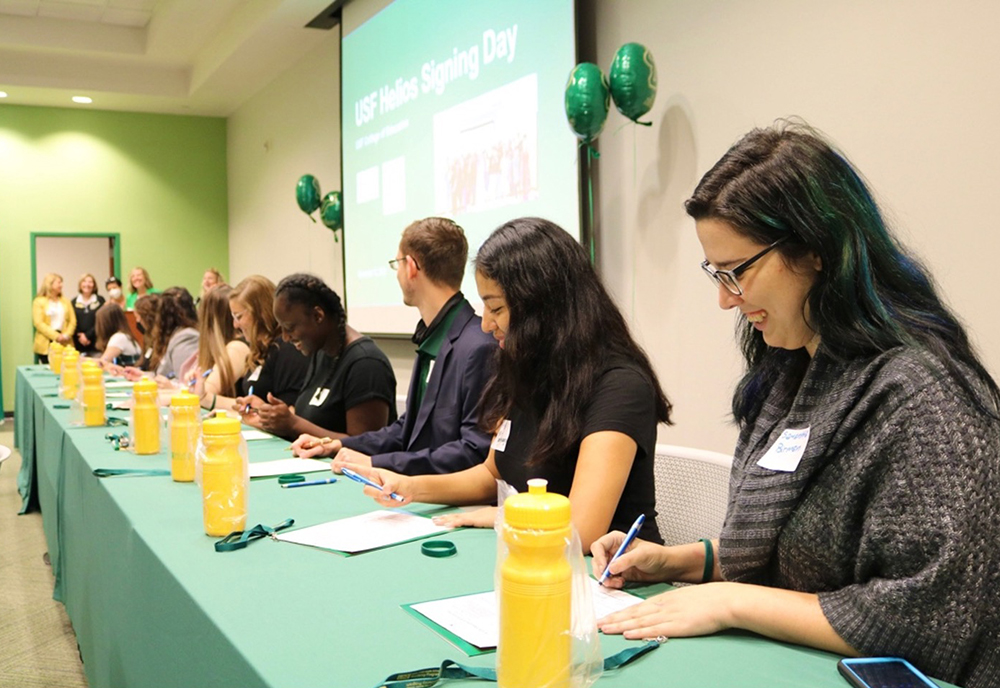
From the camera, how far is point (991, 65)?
2.18 meters

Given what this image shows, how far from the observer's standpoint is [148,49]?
7910 mm

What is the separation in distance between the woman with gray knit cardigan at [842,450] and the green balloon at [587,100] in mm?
2041

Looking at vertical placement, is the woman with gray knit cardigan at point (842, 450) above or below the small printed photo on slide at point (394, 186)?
below

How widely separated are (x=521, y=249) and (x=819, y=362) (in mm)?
671

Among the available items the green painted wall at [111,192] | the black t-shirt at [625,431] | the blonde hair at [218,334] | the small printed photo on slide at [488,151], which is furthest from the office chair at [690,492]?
the green painted wall at [111,192]

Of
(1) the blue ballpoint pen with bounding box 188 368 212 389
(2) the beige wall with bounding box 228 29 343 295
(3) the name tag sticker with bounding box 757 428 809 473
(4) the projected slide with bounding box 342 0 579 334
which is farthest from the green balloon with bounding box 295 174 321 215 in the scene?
(3) the name tag sticker with bounding box 757 428 809 473

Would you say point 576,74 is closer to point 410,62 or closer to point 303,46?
point 410,62

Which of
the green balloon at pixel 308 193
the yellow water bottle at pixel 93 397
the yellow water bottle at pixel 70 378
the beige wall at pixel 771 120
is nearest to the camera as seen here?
the beige wall at pixel 771 120

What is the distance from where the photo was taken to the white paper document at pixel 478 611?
1001 millimetres

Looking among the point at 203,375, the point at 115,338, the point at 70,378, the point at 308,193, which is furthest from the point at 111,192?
the point at 203,375

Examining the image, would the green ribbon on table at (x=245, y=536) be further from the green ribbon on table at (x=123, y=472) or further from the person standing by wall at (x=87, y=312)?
the person standing by wall at (x=87, y=312)

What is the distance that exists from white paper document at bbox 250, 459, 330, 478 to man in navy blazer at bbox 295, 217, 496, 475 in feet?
0.20

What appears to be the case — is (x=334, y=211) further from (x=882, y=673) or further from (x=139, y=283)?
(x=882, y=673)

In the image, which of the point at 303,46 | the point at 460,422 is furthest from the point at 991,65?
the point at 303,46
